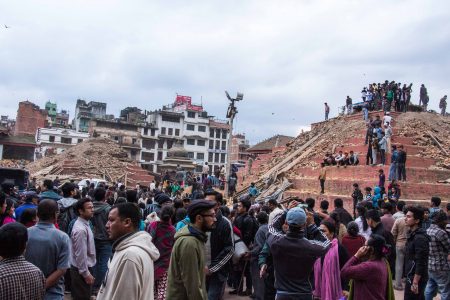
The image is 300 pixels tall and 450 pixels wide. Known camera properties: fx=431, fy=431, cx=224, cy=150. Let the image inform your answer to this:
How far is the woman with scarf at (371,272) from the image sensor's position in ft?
13.9

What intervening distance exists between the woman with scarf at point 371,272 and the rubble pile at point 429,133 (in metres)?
19.1

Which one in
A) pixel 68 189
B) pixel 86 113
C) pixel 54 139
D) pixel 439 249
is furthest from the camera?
pixel 86 113

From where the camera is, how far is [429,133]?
25.1 meters

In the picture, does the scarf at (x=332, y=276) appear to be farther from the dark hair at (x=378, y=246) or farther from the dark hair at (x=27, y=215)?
the dark hair at (x=27, y=215)

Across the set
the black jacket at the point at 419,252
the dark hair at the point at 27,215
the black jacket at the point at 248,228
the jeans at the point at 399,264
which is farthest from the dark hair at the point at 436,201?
the dark hair at the point at 27,215

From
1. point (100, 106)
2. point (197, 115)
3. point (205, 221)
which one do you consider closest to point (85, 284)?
point (205, 221)

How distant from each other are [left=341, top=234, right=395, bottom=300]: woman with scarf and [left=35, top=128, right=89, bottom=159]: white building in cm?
5992

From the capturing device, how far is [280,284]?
14.4 feet

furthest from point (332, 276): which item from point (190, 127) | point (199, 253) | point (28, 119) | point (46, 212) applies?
point (28, 119)

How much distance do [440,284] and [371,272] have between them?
256 cm

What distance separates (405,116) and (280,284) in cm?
2579

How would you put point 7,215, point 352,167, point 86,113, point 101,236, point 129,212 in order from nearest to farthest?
point 129,212 < point 7,215 < point 101,236 < point 352,167 < point 86,113

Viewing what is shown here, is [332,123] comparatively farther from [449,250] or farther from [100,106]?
[100,106]

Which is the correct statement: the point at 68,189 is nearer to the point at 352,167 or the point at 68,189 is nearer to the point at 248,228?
the point at 248,228
